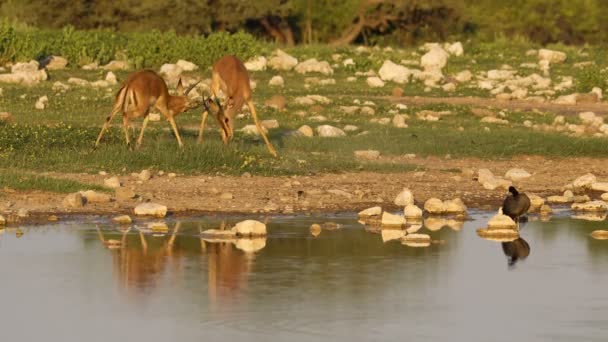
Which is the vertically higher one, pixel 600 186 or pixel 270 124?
pixel 270 124

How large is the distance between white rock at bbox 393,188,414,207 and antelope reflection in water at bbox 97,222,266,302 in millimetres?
Answer: 2346

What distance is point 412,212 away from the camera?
521 inches

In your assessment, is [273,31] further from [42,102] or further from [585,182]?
[585,182]

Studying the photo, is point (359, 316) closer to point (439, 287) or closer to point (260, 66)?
point (439, 287)

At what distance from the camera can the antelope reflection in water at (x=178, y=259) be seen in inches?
397

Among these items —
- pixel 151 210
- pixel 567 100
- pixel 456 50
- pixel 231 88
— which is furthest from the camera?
pixel 456 50

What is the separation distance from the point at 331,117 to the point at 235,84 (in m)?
4.41

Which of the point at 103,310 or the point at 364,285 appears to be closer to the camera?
the point at 103,310

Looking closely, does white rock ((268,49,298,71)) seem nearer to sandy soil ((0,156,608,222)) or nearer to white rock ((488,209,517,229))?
sandy soil ((0,156,608,222))

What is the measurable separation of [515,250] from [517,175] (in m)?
4.21

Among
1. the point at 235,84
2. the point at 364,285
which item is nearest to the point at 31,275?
the point at 364,285

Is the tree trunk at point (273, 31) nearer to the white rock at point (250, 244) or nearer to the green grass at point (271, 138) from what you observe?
the green grass at point (271, 138)

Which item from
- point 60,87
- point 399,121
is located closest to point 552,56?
point 399,121

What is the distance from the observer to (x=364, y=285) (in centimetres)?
1016
